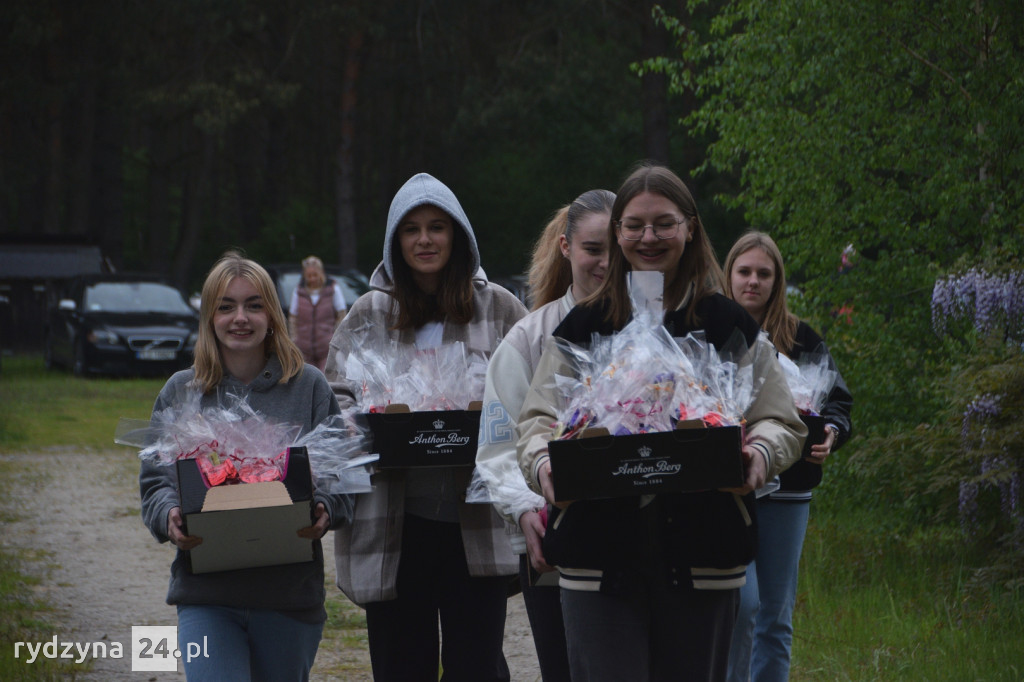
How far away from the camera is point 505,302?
4.62 m

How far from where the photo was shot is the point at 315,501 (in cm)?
393

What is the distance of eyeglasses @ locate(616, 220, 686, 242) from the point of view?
11.2 ft

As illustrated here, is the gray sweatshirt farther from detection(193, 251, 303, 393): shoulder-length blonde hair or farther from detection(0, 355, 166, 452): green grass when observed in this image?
detection(0, 355, 166, 452): green grass

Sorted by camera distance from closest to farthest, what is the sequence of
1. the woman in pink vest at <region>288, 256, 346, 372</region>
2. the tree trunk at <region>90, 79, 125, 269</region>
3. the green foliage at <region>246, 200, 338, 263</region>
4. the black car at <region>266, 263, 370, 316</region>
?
the woman in pink vest at <region>288, 256, 346, 372</region>, the black car at <region>266, 263, 370, 316</region>, the tree trunk at <region>90, 79, 125, 269</region>, the green foliage at <region>246, 200, 338, 263</region>

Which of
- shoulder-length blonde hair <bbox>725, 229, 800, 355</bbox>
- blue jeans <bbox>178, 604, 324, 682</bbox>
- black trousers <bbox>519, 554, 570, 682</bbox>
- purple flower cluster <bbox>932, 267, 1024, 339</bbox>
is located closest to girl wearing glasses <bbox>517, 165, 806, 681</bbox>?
black trousers <bbox>519, 554, 570, 682</bbox>

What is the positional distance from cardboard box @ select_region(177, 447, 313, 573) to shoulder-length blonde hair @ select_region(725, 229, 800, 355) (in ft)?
7.68

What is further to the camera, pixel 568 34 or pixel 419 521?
pixel 568 34

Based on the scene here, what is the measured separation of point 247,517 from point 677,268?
148 centimetres

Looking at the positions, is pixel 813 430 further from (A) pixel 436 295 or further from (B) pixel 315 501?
(B) pixel 315 501

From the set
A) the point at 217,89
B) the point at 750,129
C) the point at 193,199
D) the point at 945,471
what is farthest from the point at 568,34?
the point at 945,471

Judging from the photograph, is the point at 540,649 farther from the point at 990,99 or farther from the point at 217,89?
the point at 217,89

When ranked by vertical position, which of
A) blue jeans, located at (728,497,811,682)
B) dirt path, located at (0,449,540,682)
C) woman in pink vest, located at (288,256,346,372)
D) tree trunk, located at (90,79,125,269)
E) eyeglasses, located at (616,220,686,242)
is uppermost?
tree trunk, located at (90,79,125,269)

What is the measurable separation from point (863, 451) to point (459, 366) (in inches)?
164

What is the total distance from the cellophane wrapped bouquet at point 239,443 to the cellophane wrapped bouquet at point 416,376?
0.73ft
